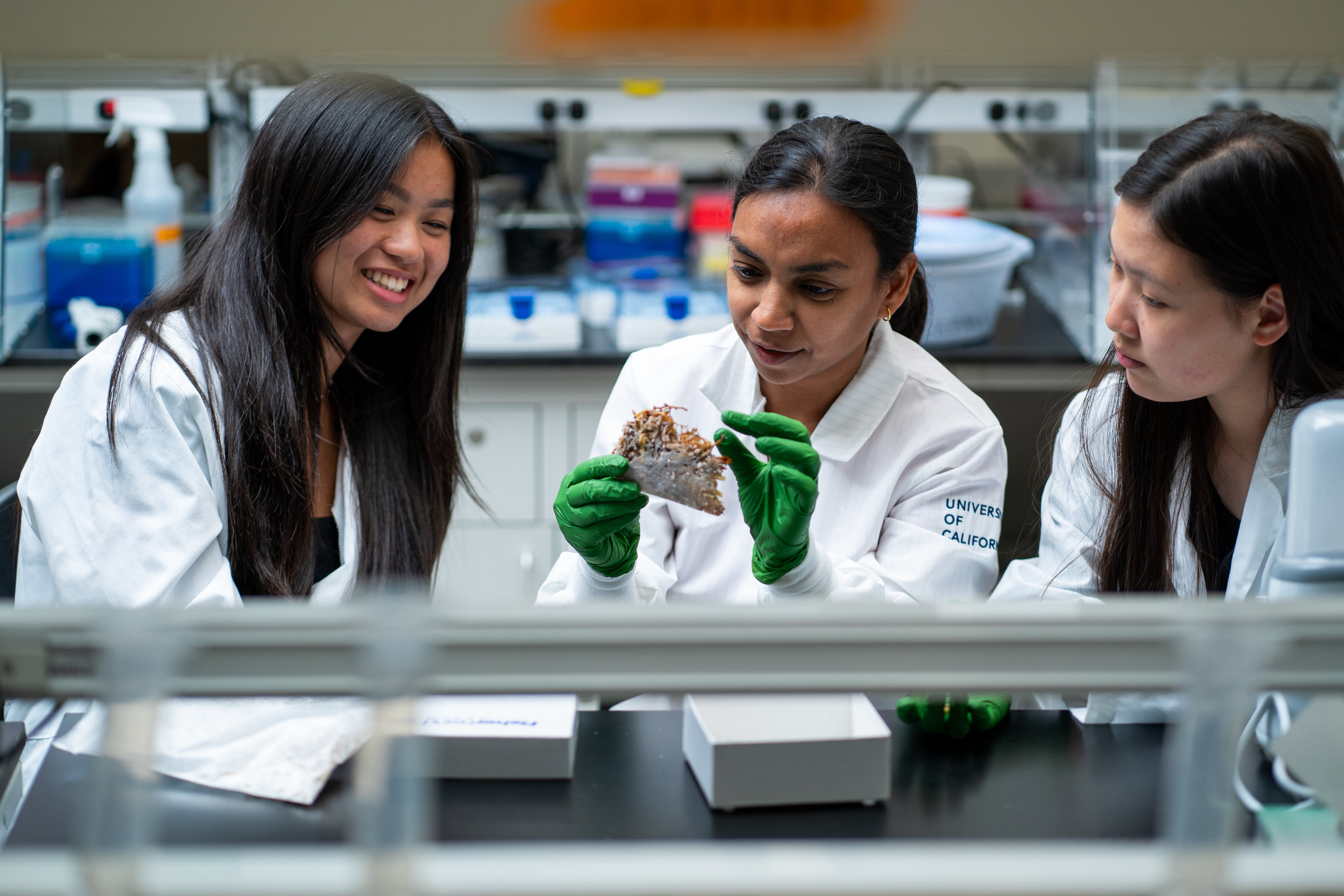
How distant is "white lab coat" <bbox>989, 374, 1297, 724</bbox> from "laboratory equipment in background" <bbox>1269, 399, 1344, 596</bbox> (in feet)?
0.36

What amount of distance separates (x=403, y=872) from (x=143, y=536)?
875mm

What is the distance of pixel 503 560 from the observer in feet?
9.41

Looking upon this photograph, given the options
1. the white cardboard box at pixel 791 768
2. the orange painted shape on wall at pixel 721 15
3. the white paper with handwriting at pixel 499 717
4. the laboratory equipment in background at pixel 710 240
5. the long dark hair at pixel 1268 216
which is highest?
the laboratory equipment in background at pixel 710 240

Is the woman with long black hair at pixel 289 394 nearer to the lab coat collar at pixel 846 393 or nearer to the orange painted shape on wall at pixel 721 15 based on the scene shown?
the lab coat collar at pixel 846 393

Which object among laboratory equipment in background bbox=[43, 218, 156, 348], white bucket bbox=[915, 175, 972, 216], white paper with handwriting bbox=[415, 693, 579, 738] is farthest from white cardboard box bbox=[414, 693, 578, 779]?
white bucket bbox=[915, 175, 972, 216]

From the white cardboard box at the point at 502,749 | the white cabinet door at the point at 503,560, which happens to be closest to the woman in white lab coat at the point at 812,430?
the white cardboard box at the point at 502,749

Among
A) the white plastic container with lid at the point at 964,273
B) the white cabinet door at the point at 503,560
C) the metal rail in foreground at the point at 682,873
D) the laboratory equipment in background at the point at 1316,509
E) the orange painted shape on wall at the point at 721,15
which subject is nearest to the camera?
the orange painted shape on wall at the point at 721,15

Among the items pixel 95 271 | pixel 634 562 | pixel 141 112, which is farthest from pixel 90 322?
pixel 634 562

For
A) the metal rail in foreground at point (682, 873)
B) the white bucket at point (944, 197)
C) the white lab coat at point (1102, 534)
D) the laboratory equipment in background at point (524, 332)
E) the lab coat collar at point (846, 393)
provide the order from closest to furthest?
the metal rail in foreground at point (682, 873) < the white lab coat at point (1102, 534) < the lab coat collar at point (846, 393) < the laboratory equipment in background at point (524, 332) < the white bucket at point (944, 197)

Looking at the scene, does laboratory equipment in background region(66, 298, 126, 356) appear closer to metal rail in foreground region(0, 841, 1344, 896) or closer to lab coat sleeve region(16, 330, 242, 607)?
lab coat sleeve region(16, 330, 242, 607)

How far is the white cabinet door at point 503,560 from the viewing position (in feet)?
9.29

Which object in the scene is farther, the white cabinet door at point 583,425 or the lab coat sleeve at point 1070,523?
the white cabinet door at point 583,425

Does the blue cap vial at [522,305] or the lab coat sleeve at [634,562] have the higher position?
the blue cap vial at [522,305]

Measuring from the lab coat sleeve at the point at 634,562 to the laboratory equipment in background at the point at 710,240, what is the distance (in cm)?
136
